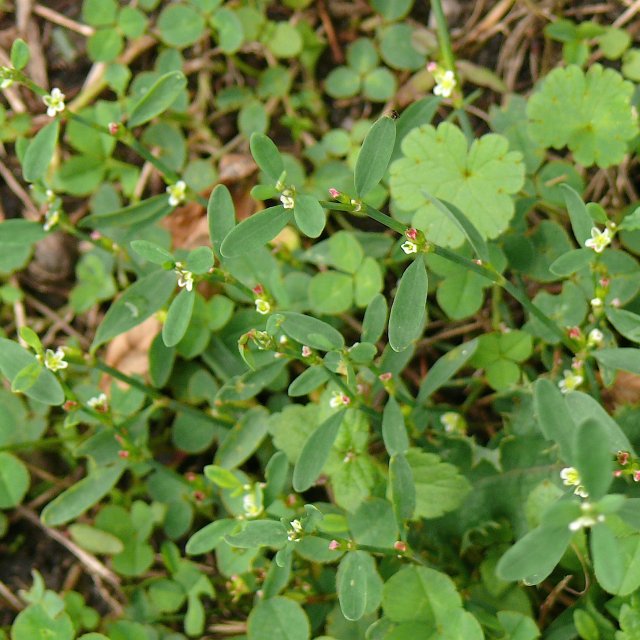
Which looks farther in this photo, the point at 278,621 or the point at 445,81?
the point at 445,81

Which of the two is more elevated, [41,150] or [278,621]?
[41,150]

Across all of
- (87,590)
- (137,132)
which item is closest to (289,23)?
(137,132)

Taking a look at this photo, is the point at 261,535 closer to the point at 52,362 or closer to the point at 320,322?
the point at 320,322

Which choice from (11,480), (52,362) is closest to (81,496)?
(11,480)

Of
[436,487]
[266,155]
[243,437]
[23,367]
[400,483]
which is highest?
[266,155]

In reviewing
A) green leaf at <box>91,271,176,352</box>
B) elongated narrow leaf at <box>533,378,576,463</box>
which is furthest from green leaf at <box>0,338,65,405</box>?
elongated narrow leaf at <box>533,378,576,463</box>

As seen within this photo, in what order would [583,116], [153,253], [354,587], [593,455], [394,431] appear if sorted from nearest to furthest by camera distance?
[593,455] < [354,587] < [153,253] < [394,431] < [583,116]

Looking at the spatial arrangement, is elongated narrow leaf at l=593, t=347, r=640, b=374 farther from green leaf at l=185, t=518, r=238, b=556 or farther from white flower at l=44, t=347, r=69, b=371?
white flower at l=44, t=347, r=69, b=371
